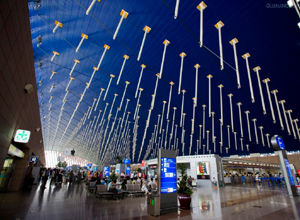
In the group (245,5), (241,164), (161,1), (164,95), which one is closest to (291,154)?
(241,164)

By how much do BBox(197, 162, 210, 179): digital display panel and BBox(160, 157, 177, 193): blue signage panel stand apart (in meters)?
18.0

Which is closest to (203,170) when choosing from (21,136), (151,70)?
(151,70)

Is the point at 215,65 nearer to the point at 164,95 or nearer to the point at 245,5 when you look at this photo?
the point at 245,5

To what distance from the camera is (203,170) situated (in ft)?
74.5

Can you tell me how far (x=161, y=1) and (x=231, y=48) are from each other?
480 centimetres

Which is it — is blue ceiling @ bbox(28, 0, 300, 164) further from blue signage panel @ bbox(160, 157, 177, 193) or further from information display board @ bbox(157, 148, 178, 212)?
blue signage panel @ bbox(160, 157, 177, 193)

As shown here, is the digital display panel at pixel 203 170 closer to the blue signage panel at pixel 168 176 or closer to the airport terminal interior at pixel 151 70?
the airport terminal interior at pixel 151 70

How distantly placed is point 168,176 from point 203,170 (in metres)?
18.4

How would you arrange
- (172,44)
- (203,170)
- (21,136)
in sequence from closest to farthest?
(21,136)
(172,44)
(203,170)

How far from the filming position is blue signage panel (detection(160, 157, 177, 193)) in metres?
6.49

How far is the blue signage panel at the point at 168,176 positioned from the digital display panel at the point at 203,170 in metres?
18.0

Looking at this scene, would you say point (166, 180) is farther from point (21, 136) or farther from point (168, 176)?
point (21, 136)

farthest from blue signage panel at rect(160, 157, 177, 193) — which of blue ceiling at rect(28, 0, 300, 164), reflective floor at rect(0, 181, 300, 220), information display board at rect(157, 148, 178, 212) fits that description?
blue ceiling at rect(28, 0, 300, 164)

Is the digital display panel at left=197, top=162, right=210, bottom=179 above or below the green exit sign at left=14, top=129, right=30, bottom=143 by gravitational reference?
below
